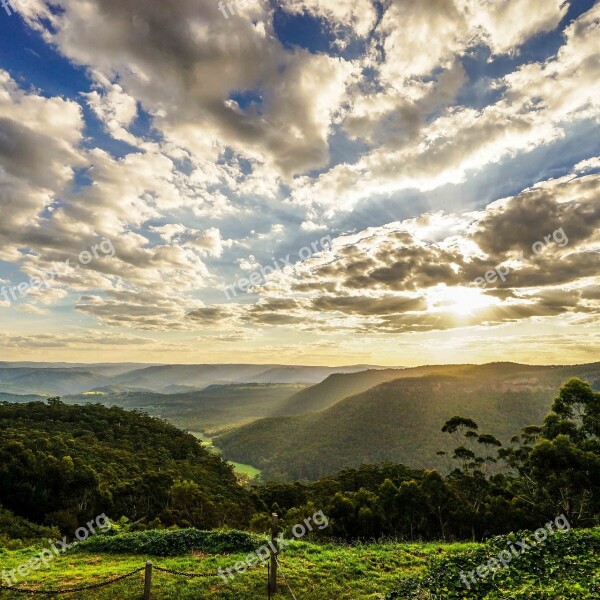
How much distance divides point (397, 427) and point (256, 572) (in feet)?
534

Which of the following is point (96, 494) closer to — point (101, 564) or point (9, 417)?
point (101, 564)

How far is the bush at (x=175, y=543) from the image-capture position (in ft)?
58.3

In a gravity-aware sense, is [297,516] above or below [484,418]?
above

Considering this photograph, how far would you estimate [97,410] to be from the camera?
8025 centimetres

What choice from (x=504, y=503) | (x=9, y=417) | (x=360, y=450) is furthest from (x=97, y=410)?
(x=360, y=450)

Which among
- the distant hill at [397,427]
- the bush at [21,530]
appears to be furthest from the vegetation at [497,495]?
the distant hill at [397,427]

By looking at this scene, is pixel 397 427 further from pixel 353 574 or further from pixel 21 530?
pixel 353 574

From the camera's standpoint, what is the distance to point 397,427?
16325 centimetres

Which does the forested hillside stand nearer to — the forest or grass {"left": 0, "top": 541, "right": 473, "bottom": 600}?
the forest

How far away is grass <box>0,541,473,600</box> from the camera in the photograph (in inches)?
512

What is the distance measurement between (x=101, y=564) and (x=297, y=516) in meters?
27.1

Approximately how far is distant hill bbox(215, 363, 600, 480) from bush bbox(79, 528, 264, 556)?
127 m
